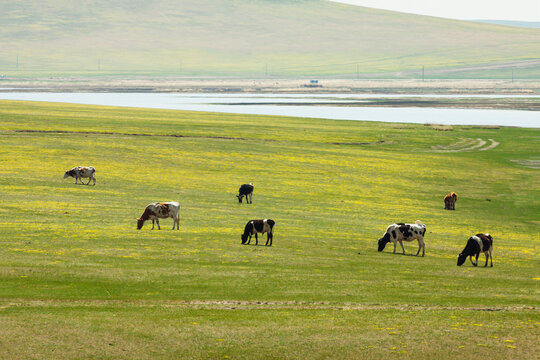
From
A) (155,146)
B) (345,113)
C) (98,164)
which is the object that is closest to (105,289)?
(98,164)

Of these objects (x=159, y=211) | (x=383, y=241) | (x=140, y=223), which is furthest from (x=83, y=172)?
(x=383, y=241)

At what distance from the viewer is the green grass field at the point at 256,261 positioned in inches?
803

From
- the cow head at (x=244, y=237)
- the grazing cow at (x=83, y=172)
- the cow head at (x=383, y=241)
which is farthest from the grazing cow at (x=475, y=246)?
the grazing cow at (x=83, y=172)

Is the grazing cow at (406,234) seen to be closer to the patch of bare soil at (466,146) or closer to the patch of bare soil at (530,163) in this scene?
the patch of bare soil at (530,163)

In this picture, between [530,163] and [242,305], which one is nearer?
[242,305]

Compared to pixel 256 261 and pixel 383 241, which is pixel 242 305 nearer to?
pixel 256 261

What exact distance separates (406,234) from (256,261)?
8.09m

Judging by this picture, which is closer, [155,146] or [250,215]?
[250,215]

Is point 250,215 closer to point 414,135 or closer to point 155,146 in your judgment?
point 155,146

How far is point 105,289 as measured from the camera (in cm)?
2498

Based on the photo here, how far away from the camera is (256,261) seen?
98.8ft

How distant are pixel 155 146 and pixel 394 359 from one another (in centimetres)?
5805

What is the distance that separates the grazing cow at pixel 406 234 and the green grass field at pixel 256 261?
3.25 ft

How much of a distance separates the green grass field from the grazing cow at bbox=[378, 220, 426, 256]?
0.99 meters
